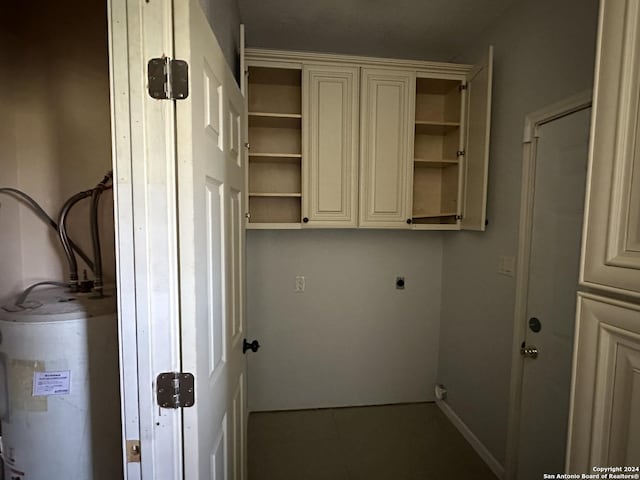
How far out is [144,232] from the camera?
739 mm

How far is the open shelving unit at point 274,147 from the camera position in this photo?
2.19 m

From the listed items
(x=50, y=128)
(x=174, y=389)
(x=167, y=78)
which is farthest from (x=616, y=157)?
(x=50, y=128)

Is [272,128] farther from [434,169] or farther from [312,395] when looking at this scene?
[312,395]

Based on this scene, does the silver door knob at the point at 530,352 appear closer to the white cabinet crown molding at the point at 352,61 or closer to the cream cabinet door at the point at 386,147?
the cream cabinet door at the point at 386,147

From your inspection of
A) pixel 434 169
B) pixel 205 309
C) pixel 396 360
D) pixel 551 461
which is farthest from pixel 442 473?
pixel 434 169

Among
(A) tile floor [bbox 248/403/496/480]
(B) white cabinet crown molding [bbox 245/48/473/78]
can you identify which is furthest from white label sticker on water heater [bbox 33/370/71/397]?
(B) white cabinet crown molding [bbox 245/48/473/78]

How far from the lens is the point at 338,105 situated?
1.98m

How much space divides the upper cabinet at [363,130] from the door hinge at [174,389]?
52.5 inches

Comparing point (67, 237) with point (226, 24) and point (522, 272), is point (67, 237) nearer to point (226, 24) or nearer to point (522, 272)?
point (226, 24)

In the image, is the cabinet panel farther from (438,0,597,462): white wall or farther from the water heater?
the water heater

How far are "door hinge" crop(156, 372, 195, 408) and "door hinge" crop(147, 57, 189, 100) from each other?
683 mm

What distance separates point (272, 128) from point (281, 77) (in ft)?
1.15

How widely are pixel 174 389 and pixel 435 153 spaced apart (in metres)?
2.34

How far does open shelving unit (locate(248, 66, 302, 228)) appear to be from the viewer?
7.17ft
